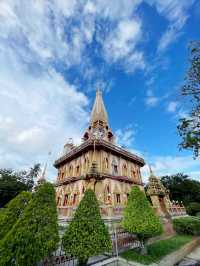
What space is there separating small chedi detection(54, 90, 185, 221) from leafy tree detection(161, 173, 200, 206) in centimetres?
2189

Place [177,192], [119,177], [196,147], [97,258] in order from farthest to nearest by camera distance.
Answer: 1. [177,192]
2. [119,177]
3. [196,147]
4. [97,258]

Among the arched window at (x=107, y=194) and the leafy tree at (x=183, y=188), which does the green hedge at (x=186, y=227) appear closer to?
the arched window at (x=107, y=194)

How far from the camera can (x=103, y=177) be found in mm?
20141

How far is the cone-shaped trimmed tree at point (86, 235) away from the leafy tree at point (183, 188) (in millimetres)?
42815

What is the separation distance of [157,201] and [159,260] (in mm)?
9571

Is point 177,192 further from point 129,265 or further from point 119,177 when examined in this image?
point 129,265

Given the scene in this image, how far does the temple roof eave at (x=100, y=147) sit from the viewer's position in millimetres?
22453

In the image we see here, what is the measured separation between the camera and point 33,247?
4.44 m

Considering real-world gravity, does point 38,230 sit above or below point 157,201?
below

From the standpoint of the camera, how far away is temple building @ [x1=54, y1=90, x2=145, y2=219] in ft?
63.8

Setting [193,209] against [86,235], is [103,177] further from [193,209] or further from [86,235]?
[193,209]

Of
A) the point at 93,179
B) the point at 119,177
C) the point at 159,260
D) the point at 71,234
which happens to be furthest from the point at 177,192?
the point at 71,234

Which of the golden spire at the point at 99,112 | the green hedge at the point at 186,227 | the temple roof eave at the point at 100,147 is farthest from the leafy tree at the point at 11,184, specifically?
the green hedge at the point at 186,227

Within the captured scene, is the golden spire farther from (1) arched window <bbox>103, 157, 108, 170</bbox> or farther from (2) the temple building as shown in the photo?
(1) arched window <bbox>103, 157, 108, 170</bbox>
